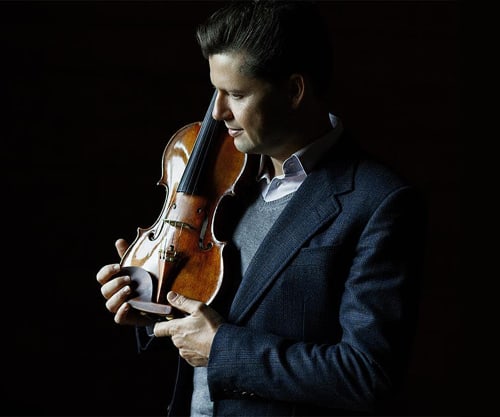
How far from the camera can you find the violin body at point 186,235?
1.41 metres

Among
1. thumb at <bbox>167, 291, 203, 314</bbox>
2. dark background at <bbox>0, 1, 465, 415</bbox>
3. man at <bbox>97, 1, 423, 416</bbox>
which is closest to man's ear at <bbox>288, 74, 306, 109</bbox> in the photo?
man at <bbox>97, 1, 423, 416</bbox>

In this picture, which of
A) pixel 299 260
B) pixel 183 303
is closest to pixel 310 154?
pixel 299 260

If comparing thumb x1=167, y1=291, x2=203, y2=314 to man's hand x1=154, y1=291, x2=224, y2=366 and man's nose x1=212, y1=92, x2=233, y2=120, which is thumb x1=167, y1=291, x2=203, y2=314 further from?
man's nose x1=212, y1=92, x2=233, y2=120

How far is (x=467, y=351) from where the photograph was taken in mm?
3016

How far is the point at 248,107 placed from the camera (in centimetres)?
138

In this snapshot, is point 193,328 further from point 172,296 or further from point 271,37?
point 271,37

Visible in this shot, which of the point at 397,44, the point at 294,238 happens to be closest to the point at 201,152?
the point at 294,238

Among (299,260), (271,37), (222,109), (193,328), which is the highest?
(271,37)

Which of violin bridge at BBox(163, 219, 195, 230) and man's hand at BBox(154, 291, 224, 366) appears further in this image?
violin bridge at BBox(163, 219, 195, 230)

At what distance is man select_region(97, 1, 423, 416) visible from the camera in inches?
49.9

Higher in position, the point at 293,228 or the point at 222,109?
the point at 222,109

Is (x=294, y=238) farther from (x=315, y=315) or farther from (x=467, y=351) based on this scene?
(x=467, y=351)

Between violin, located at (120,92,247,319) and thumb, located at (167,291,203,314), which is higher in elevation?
violin, located at (120,92,247,319)

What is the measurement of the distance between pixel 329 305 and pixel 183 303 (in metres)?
0.27
